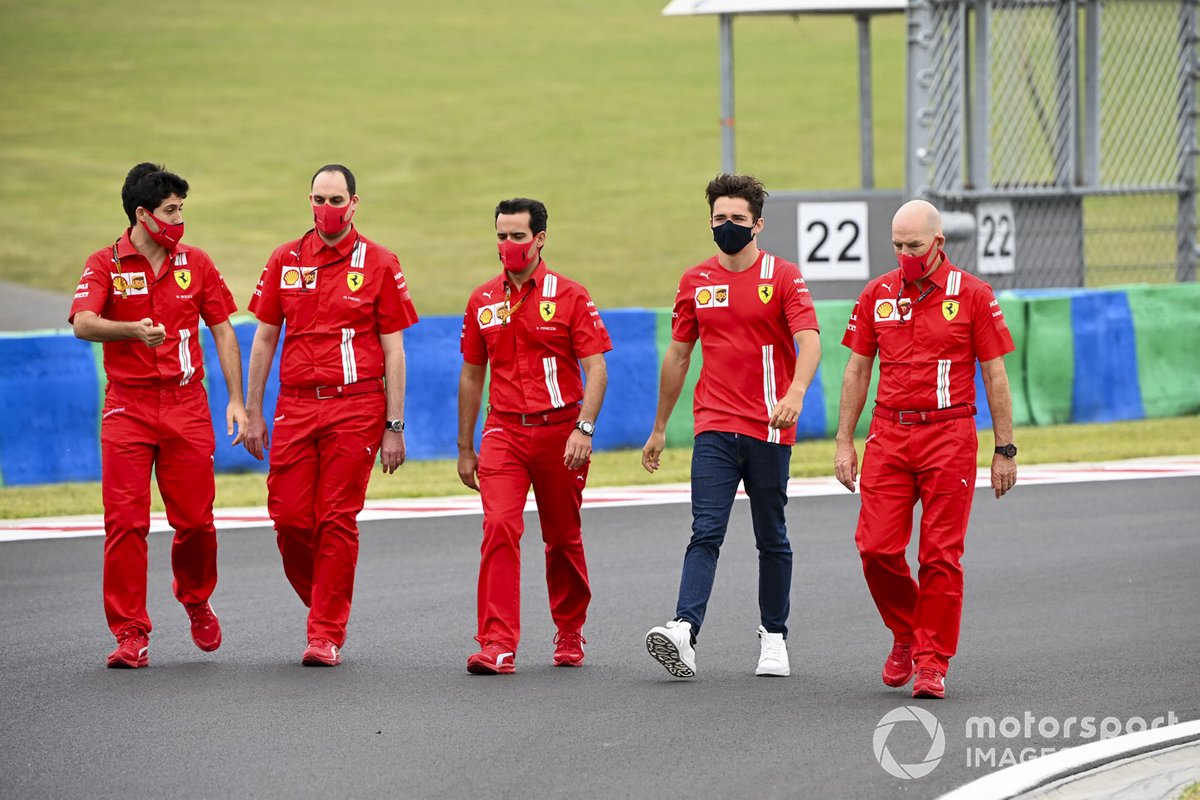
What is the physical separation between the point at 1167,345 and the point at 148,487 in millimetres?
10582

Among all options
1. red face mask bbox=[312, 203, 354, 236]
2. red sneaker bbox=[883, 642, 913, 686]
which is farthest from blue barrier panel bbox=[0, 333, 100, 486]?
red sneaker bbox=[883, 642, 913, 686]

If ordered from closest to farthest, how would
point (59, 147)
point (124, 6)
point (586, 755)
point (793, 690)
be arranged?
point (586, 755) → point (793, 690) → point (59, 147) → point (124, 6)

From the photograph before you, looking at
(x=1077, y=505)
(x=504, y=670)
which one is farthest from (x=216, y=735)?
(x=1077, y=505)

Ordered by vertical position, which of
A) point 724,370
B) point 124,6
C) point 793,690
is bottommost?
point 793,690

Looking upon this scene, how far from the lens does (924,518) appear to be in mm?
7434

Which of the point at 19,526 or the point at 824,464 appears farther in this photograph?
the point at 824,464

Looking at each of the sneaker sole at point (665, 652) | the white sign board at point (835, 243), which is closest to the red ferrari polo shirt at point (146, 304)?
the sneaker sole at point (665, 652)

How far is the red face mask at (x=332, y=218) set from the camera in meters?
8.10

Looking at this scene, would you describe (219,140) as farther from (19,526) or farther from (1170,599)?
(1170,599)

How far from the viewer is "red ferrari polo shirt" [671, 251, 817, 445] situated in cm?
778

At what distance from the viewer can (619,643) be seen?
858 centimetres

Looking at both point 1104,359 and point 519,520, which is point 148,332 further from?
point 1104,359

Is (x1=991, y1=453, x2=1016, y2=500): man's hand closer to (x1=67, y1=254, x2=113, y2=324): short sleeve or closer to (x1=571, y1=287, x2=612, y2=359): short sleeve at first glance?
(x1=571, y1=287, x2=612, y2=359): short sleeve

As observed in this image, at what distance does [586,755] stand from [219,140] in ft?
130
